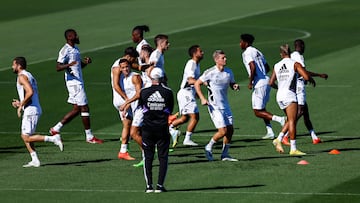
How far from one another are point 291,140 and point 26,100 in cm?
595

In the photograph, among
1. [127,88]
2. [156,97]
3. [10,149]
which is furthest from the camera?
[10,149]

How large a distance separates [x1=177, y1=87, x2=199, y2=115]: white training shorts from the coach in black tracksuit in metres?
6.19

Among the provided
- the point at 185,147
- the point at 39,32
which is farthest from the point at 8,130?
the point at 39,32

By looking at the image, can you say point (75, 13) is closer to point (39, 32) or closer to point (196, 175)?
point (39, 32)

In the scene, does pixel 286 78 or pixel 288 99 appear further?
pixel 286 78

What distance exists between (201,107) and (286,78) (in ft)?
25.4

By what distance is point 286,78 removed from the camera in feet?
89.7

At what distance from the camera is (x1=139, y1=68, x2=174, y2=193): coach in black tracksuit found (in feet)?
74.2

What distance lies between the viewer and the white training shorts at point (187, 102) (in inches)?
1141

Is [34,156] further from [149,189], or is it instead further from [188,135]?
[188,135]

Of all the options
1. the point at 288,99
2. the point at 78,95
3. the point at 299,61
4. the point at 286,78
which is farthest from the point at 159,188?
the point at 78,95

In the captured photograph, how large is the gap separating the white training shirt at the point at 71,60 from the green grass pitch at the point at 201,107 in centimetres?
146

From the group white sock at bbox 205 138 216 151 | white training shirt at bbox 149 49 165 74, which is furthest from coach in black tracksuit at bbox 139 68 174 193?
white training shirt at bbox 149 49 165 74

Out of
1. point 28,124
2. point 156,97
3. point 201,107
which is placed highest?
point 156,97
